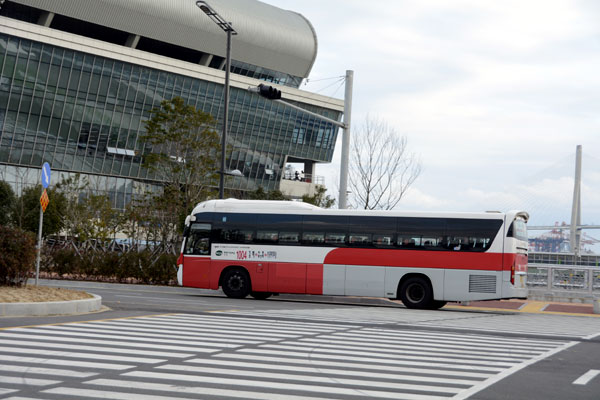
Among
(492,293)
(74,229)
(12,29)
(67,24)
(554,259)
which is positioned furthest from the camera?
(554,259)

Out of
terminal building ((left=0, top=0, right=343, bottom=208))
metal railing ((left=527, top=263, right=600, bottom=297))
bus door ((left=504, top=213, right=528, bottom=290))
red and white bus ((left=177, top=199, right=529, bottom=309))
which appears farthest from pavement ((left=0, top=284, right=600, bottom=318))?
terminal building ((left=0, top=0, right=343, bottom=208))

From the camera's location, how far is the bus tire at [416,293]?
24.6m

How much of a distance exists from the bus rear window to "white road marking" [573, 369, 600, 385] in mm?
13397

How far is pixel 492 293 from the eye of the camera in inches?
935

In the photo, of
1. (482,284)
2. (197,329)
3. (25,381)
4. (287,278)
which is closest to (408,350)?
(197,329)

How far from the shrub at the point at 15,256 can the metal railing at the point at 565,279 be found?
63.1 feet

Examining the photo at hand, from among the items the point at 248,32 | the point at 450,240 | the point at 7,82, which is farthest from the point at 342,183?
the point at 248,32

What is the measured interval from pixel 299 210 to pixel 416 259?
415 cm

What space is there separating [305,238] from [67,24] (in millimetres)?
50850

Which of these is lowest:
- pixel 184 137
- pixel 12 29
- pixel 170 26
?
pixel 184 137

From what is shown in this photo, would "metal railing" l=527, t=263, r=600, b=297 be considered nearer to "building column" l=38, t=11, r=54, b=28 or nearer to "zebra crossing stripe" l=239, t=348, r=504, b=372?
"zebra crossing stripe" l=239, t=348, r=504, b=372

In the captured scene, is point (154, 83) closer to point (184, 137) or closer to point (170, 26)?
→ point (170, 26)

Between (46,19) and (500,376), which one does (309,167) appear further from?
(500,376)

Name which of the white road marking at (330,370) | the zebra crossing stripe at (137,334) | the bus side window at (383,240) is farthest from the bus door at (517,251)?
the white road marking at (330,370)
